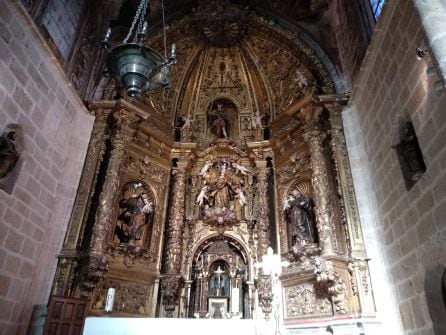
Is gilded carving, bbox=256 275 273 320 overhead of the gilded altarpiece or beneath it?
beneath

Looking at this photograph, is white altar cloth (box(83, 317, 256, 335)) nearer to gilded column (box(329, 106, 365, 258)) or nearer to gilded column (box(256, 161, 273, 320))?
gilded column (box(256, 161, 273, 320))

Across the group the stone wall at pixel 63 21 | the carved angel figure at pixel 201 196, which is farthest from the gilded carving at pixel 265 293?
the stone wall at pixel 63 21

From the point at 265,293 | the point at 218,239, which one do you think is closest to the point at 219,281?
the point at 218,239

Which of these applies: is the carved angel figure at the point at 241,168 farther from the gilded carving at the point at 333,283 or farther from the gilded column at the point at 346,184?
the gilded carving at the point at 333,283

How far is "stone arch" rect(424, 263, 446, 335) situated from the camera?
465 cm

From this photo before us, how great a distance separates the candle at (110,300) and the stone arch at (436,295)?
544 cm

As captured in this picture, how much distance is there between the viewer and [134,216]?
8.66 metres

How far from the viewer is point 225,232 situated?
937cm

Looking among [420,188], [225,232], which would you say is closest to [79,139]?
[225,232]

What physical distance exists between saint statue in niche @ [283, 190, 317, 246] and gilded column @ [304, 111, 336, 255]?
0.61 metres

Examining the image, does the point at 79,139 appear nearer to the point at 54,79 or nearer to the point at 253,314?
the point at 54,79

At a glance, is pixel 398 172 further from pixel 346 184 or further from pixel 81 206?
pixel 81 206

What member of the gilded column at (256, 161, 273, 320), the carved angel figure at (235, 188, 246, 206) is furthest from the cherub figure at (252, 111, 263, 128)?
the carved angel figure at (235, 188, 246, 206)

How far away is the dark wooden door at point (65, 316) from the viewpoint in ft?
18.4
